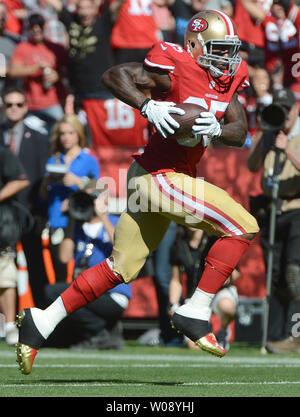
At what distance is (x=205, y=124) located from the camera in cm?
516

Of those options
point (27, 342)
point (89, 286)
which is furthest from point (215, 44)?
point (27, 342)

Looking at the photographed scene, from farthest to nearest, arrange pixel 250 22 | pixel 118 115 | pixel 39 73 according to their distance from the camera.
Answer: pixel 250 22
pixel 39 73
pixel 118 115

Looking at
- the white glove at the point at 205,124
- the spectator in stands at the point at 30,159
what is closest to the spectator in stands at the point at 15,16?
the spectator in stands at the point at 30,159

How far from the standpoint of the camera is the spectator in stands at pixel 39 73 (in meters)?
10.3

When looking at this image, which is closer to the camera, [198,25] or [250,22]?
[198,25]

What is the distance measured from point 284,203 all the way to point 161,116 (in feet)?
11.5

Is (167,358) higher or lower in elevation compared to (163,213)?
lower

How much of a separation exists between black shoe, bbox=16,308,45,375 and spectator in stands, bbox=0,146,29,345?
10.2 ft

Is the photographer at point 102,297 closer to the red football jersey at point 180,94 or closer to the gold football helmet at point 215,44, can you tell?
the red football jersey at point 180,94

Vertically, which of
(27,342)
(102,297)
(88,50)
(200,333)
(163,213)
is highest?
(88,50)

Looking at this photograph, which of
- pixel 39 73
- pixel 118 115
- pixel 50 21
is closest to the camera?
pixel 118 115

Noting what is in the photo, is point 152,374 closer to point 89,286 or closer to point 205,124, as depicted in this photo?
point 89,286

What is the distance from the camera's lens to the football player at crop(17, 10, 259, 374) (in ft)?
17.2
